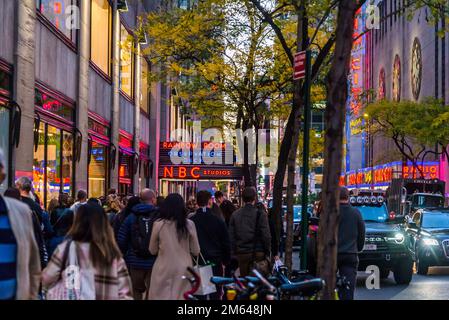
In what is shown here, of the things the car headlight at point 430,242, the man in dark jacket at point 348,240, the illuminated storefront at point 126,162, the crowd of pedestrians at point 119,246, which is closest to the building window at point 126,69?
the illuminated storefront at point 126,162

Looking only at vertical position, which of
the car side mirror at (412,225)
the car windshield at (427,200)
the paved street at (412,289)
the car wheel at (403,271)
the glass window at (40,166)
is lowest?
the paved street at (412,289)

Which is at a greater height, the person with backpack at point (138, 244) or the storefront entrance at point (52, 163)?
the storefront entrance at point (52, 163)

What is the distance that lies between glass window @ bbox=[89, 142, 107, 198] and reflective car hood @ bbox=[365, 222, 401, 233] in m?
11.4

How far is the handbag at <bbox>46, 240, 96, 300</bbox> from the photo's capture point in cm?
627

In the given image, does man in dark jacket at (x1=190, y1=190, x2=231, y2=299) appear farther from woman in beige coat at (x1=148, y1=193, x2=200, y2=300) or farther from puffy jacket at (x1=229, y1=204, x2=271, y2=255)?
woman in beige coat at (x1=148, y1=193, x2=200, y2=300)

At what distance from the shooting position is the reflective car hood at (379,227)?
64.8 feet

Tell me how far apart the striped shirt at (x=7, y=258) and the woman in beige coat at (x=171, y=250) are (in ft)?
11.8

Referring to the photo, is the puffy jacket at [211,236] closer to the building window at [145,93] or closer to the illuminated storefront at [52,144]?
the illuminated storefront at [52,144]

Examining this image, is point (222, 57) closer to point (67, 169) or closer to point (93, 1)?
point (93, 1)

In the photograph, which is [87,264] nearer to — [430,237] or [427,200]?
[430,237]

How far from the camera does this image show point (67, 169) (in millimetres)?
24672

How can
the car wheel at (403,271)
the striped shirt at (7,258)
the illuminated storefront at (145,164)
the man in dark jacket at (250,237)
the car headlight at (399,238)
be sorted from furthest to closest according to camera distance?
the illuminated storefront at (145,164)
the car headlight at (399,238)
the car wheel at (403,271)
the man in dark jacket at (250,237)
the striped shirt at (7,258)
